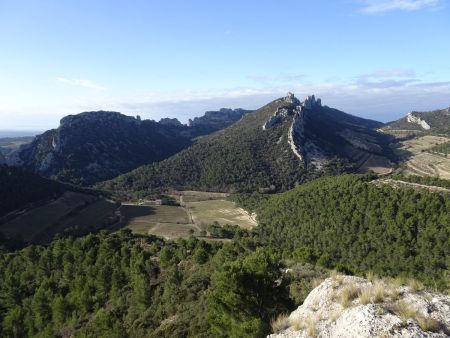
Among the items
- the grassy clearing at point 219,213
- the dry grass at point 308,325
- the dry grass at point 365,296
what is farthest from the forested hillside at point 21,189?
the dry grass at point 365,296

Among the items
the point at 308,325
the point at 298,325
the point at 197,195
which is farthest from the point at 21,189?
the point at 308,325

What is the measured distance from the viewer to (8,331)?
2087 inches

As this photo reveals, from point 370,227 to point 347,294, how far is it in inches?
2984

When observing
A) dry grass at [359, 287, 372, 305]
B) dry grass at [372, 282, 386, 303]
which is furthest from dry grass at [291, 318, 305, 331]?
dry grass at [372, 282, 386, 303]

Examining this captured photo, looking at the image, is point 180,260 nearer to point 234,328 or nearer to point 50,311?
point 50,311

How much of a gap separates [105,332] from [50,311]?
817 inches

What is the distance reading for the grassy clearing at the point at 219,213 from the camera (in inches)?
5102

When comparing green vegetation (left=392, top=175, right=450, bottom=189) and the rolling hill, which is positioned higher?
green vegetation (left=392, top=175, right=450, bottom=189)

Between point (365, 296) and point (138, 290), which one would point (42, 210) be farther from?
point (365, 296)

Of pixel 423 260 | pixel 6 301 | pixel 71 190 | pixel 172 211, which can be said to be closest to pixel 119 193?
pixel 71 190

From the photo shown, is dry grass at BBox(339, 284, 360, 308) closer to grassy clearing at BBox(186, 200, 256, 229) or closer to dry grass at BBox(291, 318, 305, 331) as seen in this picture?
dry grass at BBox(291, 318, 305, 331)

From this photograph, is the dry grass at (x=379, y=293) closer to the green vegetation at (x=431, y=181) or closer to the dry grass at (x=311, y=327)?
the dry grass at (x=311, y=327)

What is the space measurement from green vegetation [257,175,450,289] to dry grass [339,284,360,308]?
4420 cm

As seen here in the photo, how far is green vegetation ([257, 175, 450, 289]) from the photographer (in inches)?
2832
